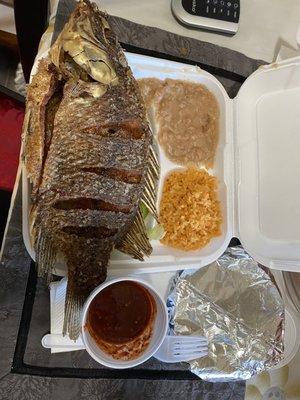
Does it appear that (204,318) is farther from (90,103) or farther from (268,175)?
(90,103)

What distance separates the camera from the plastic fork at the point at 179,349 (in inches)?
56.4

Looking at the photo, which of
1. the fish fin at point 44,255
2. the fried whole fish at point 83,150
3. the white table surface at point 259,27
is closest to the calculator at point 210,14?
the white table surface at point 259,27

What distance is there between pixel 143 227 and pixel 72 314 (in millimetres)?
273

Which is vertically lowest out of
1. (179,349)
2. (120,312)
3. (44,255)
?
(179,349)

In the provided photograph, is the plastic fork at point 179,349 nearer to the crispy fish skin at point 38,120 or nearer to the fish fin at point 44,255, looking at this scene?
the fish fin at point 44,255

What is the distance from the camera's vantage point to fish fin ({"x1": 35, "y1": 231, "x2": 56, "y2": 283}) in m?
1.24

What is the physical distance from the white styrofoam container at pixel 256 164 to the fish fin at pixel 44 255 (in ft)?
0.91

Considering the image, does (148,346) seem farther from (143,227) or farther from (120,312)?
(143,227)

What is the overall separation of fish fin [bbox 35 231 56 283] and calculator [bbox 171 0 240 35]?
789 millimetres

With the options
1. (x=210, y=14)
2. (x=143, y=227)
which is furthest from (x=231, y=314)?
(x=210, y=14)

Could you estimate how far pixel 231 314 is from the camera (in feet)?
4.91

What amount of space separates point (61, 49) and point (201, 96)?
516 mm

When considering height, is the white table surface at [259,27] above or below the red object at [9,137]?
above

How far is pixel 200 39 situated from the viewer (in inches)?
62.6
